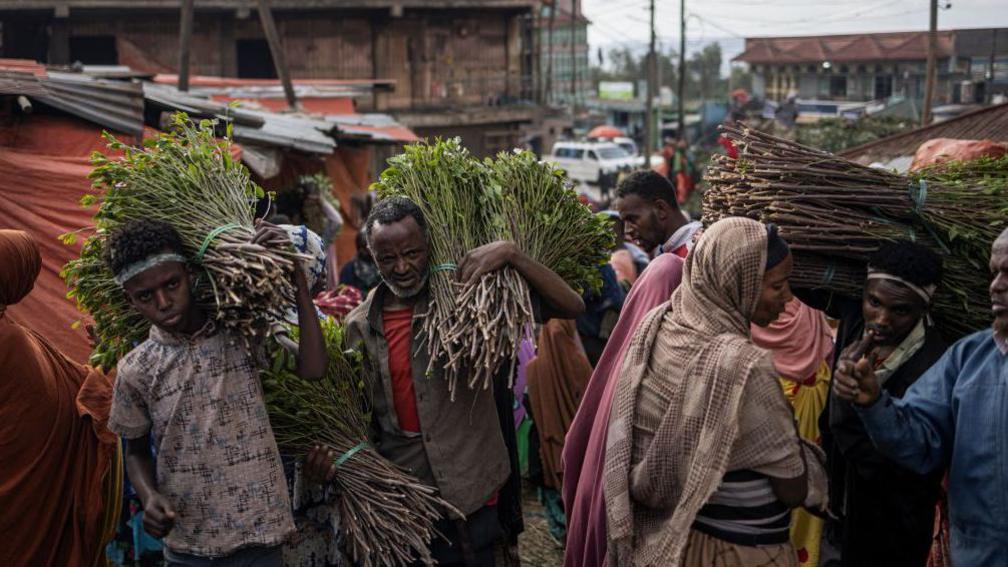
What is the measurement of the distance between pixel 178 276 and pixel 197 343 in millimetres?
224

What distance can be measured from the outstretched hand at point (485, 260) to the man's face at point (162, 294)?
2.97 feet

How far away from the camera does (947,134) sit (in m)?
A: 8.09

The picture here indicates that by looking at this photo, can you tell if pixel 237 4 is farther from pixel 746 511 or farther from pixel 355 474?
pixel 746 511

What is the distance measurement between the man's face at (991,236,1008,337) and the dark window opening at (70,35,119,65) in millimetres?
23745

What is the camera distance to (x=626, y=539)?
3.08 m

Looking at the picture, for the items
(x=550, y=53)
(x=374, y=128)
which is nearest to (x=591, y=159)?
(x=550, y=53)

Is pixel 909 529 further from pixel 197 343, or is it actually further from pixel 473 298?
pixel 197 343

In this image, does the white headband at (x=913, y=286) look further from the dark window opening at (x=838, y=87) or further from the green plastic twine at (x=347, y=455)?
the dark window opening at (x=838, y=87)

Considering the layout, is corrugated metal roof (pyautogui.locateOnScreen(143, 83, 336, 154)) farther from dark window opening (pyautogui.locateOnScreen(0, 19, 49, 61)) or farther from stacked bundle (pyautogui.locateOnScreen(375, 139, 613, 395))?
dark window opening (pyautogui.locateOnScreen(0, 19, 49, 61))

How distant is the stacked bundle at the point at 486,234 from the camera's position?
3332 mm

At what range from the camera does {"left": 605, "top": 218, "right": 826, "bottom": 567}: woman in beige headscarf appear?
2.83m

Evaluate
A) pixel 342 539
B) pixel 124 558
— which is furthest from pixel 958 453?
pixel 124 558

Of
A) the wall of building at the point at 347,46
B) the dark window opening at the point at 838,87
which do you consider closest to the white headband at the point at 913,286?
the wall of building at the point at 347,46

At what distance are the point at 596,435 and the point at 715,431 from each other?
2.09ft
